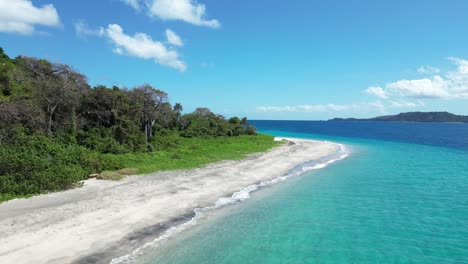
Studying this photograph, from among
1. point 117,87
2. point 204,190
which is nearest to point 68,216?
point 204,190

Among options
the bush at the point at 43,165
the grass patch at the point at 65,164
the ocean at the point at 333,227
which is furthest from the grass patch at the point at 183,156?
the ocean at the point at 333,227

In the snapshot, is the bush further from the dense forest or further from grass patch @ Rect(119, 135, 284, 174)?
grass patch @ Rect(119, 135, 284, 174)

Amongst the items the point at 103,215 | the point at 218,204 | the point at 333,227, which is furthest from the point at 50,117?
the point at 333,227

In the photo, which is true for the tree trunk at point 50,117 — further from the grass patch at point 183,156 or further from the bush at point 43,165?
the grass patch at point 183,156

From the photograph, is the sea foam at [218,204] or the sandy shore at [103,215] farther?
the sea foam at [218,204]

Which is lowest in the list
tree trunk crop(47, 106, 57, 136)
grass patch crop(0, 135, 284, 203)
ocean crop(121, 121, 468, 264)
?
ocean crop(121, 121, 468, 264)

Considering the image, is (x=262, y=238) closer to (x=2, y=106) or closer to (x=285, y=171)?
(x=285, y=171)

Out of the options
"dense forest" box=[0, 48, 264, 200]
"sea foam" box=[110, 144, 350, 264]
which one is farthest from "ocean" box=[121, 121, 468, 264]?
"dense forest" box=[0, 48, 264, 200]
